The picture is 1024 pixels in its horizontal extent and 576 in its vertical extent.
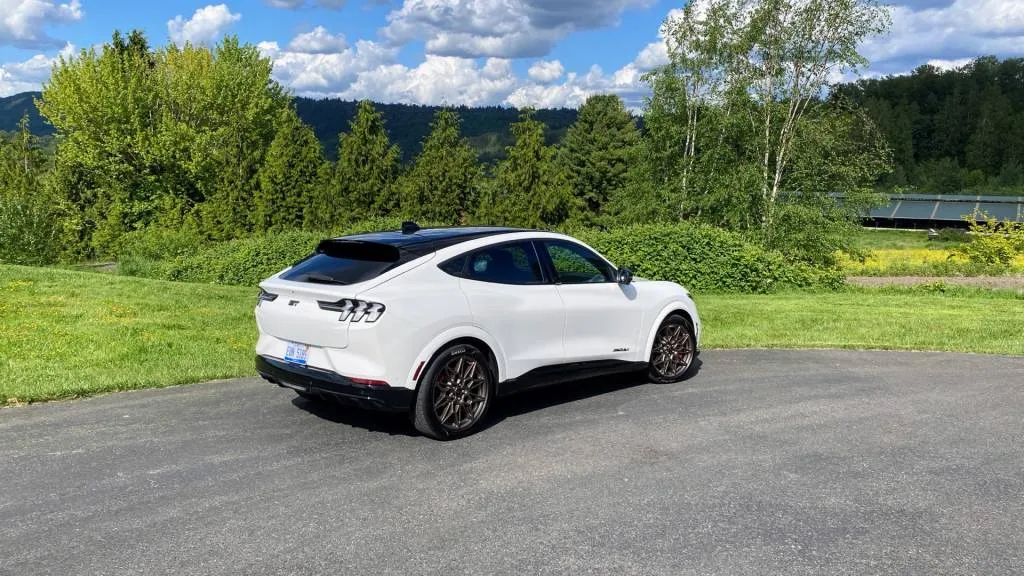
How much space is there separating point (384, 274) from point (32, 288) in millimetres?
11223

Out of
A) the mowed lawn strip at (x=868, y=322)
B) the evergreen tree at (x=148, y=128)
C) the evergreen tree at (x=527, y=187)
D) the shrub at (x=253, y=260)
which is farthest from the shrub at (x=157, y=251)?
the mowed lawn strip at (x=868, y=322)

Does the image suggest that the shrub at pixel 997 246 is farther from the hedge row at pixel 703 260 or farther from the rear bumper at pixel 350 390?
the rear bumper at pixel 350 390

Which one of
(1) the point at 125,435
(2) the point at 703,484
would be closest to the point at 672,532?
(2) the point at 703,484

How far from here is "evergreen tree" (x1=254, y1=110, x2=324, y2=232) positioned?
31406 millimetres

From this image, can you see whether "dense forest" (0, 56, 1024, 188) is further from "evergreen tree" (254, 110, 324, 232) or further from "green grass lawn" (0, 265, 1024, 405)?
"green grass lawn" (0, 265, 1024, 405)

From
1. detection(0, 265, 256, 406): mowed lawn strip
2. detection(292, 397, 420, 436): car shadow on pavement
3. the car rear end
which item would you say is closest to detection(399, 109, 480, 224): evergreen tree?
detection(0, 265, 256, 406): mowed lawn strip

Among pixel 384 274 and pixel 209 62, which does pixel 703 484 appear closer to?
pixel 384 274

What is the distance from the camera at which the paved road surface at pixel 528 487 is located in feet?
13.0

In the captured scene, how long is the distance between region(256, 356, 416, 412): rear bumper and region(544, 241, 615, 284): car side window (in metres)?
2.00

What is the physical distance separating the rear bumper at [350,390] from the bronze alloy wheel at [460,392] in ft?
0.94

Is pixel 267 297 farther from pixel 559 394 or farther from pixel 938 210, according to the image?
pixel 938 210

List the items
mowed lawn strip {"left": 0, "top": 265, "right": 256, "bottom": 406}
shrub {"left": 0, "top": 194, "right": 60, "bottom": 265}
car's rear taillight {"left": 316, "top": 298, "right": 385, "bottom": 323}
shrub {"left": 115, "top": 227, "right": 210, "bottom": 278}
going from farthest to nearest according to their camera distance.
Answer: shrub {"left": 0, "top": 194, "right": 60, "bottom": 265}, shrub {"left": 115, "top": 227, "right": 210, "bottom": 278}, mowed lawn strip {"left": 0, "top": 265, "right": 256, "bottom": 406}, car's rear taillight {"left": 316, "top": 298, "right": 385, "bottom": 323}

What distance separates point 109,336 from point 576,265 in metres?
6.74

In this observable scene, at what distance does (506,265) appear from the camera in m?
6.50
